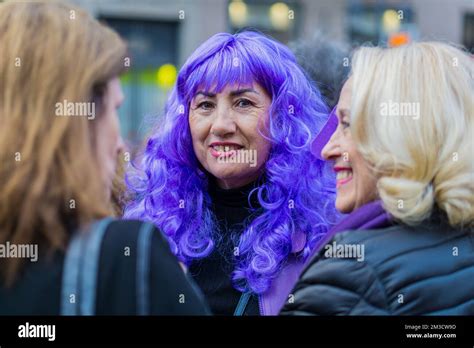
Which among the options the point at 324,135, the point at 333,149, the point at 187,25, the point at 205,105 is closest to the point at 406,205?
the point at 333,149

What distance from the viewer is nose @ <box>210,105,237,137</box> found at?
7.93ft

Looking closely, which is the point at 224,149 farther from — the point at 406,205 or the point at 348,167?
the point at 406,205

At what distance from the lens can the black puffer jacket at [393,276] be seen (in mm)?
1790

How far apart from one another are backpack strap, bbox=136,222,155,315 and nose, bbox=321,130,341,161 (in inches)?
27.6

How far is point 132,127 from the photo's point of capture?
8.40 meters

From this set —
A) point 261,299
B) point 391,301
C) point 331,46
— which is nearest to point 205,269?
point 261,299

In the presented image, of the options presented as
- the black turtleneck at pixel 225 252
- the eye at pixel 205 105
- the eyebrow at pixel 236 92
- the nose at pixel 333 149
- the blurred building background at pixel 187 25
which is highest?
the blurred building background at pixel 187 25

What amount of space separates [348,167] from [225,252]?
0.57m

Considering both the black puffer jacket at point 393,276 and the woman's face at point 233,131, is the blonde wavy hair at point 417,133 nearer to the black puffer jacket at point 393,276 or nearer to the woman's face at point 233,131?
the black puffer jacket at point 393,276

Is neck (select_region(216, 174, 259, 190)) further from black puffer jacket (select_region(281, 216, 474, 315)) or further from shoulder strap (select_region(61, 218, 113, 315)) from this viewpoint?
shoulder strap (select_region(61, 218, 113, 315))

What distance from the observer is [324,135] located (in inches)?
91.2

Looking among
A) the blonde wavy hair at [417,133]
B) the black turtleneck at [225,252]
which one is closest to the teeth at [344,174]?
the blonde wavy hair at [417,133]

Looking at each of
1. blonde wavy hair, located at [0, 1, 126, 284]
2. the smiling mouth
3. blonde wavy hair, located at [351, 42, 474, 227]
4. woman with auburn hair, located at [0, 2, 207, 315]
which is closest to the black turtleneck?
the smiling mouth

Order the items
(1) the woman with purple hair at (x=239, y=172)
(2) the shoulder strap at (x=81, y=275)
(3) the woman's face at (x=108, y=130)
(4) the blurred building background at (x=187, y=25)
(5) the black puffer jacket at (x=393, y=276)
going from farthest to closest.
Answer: (4) the blurred building background at (x=187, y=25), (1) the woman with purple hair at (x=239, y=172), (5) the black puffer jacket at (x=393, y=276), (3) the woman's face at (x=108, y=130), (2) the shoulder strap at (x=81, y=275)
